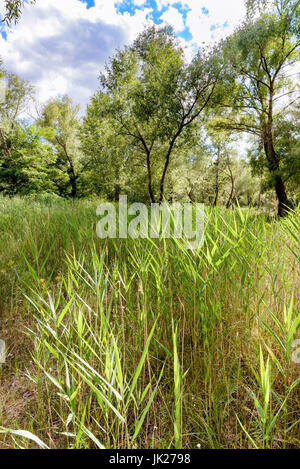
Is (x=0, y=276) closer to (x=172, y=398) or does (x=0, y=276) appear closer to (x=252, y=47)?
(x=172, y=398)

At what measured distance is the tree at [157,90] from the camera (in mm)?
10852

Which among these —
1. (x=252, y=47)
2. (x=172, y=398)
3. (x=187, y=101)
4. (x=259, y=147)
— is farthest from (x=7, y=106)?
(x=172, y=398)

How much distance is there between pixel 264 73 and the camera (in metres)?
11.5

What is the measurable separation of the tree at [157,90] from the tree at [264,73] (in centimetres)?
138

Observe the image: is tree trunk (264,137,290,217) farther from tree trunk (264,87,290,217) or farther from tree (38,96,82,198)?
tree (38,96,82,198)

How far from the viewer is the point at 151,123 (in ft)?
39.9

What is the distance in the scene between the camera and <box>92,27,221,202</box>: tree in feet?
35.6

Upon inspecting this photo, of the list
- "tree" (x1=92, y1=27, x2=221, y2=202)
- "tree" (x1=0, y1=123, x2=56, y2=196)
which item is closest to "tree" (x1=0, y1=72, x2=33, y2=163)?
"tree" (x1=0, y1=123, x2=56, y2=196)

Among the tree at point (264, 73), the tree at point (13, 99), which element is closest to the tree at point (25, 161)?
the tree at point (13, 99)

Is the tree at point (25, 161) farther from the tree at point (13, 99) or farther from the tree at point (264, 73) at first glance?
the tree at point (264, 73)

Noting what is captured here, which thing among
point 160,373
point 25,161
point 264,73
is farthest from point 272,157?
point 25,161

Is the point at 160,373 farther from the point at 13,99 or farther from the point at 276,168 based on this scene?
the point at 13,99

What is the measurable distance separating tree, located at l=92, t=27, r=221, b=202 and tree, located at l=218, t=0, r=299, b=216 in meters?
1.38

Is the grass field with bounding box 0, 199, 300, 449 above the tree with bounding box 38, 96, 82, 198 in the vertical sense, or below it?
below
